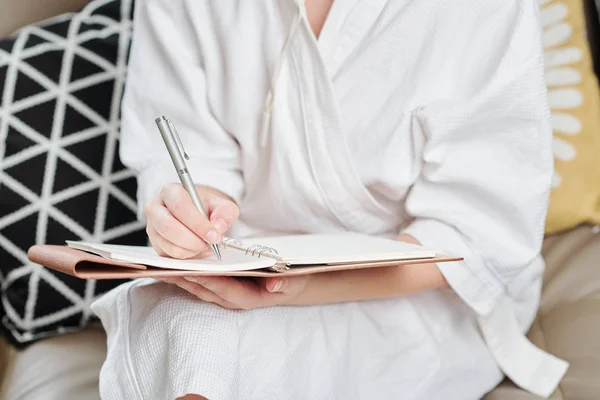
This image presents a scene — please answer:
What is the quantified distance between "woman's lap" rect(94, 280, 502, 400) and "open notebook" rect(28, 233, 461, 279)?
94 mm

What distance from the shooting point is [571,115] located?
51.9 inches

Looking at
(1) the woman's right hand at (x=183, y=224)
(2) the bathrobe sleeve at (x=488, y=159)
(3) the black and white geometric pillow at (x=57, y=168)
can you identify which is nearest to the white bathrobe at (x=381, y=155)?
(2) the bathrobe sleeve at (x=488, y=159)

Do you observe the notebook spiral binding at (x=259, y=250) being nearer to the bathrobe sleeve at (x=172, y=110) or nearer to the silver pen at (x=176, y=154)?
the silver pen at (x=176, y=154)

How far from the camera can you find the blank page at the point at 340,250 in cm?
70

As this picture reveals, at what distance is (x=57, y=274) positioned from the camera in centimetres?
125

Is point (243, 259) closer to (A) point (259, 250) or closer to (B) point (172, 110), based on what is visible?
(A) point (259, 250)

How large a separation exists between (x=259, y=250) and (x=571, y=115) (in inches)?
30.7

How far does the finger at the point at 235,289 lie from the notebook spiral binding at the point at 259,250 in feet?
0.12

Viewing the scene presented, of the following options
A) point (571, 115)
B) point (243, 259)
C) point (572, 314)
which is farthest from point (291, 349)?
point (571, 115)

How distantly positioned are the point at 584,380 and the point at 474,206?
0.94ft

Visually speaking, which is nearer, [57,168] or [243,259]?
[243,259]

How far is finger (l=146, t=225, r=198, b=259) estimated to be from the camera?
76 centimetres

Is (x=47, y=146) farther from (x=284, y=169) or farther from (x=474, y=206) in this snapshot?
(x=474, y=206)

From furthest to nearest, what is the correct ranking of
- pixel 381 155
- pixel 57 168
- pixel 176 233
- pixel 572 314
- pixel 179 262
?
pixel 57 168 < pixel 572 314 < pixel 381 155 < pixel 176 233 < pixel 179 262
